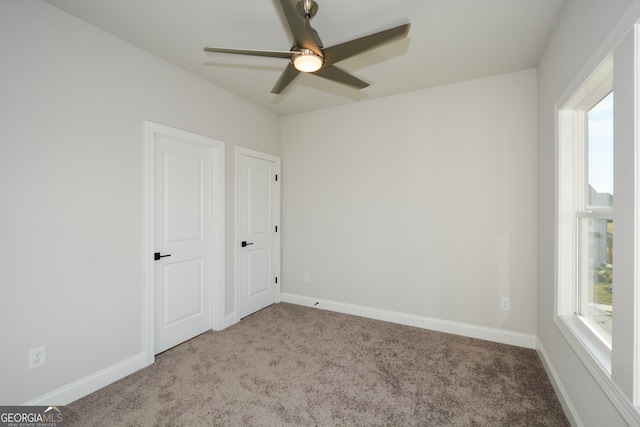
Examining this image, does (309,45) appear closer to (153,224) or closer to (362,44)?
(362,44)

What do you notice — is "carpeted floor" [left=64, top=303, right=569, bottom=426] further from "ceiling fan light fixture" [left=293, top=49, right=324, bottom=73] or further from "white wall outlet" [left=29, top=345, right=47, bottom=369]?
"ceiling fan light fixture" [left=293, top=49, right=324, bottom=73]

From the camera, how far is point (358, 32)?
2.21 metres

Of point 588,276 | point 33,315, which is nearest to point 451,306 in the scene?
point 588,276

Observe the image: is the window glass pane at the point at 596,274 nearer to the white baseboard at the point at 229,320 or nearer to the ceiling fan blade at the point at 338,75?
the ceiling fan blade at the point at 338,75

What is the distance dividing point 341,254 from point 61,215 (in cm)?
284

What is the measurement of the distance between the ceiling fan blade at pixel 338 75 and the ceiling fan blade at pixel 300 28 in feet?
0.89

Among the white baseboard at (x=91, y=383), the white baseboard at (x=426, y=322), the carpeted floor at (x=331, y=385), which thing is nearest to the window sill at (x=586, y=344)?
the carpeted floor at (x=331, y=385)

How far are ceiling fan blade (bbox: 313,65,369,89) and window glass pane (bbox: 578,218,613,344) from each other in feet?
5.78

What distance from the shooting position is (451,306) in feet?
10.2

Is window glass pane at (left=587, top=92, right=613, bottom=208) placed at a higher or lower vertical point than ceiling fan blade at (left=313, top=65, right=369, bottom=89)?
lower

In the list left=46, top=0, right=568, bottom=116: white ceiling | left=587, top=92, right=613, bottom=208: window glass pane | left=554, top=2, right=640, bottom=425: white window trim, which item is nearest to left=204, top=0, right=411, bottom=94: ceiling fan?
left=46, top=0, right=568, bottom=116: white ceiling

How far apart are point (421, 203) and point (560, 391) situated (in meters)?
1.95

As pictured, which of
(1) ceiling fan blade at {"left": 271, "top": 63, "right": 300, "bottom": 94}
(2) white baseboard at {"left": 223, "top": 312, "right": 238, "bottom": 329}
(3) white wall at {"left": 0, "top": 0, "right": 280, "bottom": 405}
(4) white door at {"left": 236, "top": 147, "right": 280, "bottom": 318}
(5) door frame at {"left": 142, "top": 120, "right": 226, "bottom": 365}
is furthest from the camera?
(4) white door at {"left": 236, "top": 147, "right": 280, "bottom": 318}

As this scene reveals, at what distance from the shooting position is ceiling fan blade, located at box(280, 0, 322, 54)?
1378mm
